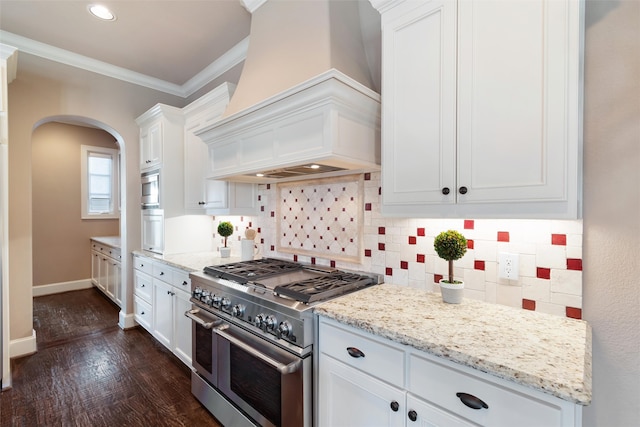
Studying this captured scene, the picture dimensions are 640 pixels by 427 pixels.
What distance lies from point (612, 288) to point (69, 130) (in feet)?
21.7

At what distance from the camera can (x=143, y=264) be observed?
10.2 ft

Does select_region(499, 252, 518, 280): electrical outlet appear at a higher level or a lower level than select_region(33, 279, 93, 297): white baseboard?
higher

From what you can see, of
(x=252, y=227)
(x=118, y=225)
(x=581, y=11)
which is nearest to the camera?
(x=581, y=11)

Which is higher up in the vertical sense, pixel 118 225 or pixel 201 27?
pixel 201 27

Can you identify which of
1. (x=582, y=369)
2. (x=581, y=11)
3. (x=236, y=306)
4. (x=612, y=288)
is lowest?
(x=236, y=306)

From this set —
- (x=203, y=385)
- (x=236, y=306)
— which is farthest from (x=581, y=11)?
(x=203, y=385)

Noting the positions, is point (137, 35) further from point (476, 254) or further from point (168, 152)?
point (476, 254)

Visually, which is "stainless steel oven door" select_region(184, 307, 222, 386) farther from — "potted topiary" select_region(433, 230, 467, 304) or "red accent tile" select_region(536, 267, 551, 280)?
"red accent tile" select_region(536, 267, 551, 280)

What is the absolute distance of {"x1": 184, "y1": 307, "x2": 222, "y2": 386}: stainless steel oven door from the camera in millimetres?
1881

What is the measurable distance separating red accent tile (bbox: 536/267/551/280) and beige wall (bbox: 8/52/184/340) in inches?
147

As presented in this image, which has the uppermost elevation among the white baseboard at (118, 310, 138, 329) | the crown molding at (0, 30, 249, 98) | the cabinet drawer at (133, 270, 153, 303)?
the crown molding at (0, 30, 249, 98)

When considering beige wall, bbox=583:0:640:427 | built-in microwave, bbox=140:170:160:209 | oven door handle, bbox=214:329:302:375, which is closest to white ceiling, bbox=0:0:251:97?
built-in microwave, bbox=140:170:160:209

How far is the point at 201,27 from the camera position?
8.17ft

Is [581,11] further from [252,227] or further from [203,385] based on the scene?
[203,385]
